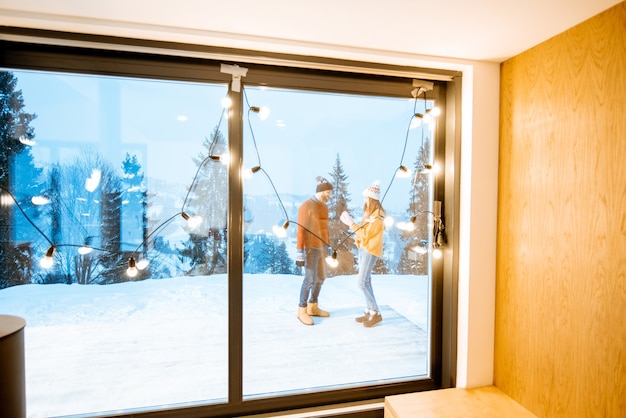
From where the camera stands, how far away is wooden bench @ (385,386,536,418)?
169 cm

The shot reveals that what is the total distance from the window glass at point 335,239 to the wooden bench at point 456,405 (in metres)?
0.22

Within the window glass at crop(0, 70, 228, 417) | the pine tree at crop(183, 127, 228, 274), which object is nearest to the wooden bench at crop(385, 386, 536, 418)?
the window glass at crop(0, 70, 228, 417)

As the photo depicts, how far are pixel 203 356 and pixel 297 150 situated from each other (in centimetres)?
132

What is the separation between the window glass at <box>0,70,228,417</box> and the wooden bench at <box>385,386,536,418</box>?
1.01 metres

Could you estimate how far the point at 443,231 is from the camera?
79.7 inches

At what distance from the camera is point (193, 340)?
1844mm

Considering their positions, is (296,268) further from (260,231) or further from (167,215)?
(167,215)

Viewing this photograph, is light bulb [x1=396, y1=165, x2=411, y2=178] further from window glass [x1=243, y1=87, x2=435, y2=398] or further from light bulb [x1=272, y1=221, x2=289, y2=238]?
light bulb [x1=272, y1=221, x2=289, y2=238]

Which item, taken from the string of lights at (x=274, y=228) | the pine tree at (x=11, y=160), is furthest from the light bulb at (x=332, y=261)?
the pine tree at (x=11, y=160)

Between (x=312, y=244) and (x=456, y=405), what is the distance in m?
1.20

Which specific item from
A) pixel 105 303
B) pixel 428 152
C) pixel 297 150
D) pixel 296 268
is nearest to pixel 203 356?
pixel 105 303

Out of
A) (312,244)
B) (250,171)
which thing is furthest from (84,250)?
(312,244)

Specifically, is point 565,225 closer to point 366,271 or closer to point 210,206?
point 366,271

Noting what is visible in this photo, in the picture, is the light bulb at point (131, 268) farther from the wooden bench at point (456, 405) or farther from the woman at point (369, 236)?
the wooden bench at point (456, 405)
